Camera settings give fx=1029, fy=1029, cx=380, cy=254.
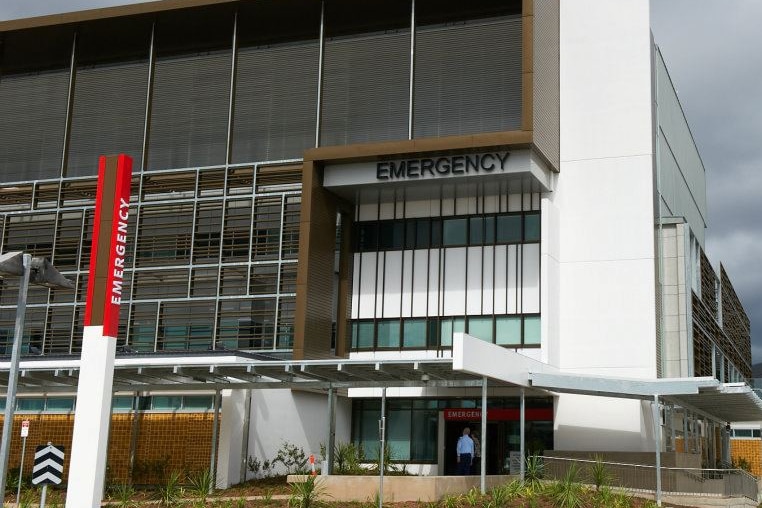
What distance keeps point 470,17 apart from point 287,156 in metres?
8.51

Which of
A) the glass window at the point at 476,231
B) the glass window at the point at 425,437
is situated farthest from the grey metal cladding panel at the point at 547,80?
the glass window at the point at 425,437

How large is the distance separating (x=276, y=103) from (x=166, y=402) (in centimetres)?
1297

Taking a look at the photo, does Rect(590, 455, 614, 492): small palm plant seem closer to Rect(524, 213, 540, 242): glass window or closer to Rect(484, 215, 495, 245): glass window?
Rect(524, 213, 540, 242): glass window

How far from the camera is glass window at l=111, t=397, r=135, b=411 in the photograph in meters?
32.8

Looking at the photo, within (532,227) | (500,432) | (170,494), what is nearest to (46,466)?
(170,494)

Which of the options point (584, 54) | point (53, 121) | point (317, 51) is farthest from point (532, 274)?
point (53, 121)

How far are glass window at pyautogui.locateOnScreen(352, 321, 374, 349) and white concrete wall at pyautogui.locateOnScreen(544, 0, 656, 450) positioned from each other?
6.81m

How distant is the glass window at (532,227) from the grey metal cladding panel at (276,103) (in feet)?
27.8

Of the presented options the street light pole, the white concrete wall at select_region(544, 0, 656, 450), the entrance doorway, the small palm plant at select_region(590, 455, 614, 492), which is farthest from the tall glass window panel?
the street light pole

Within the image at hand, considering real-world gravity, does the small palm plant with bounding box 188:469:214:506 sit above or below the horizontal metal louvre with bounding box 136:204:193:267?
below

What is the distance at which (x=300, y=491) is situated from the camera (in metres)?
24.9

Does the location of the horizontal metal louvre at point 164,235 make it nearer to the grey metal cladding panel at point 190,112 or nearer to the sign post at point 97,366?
the grey metal cladding panel at point 190,112

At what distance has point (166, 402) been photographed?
3231cm

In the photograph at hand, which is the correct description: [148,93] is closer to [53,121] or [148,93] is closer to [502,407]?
[53,121]
